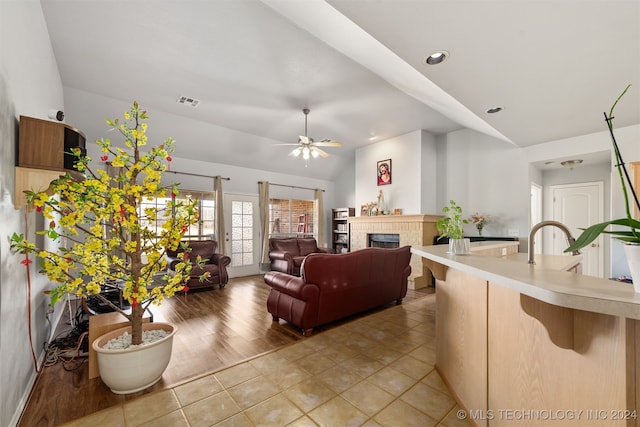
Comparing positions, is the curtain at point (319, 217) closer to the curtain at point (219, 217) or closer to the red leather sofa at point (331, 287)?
the curtain at point (219, 217)

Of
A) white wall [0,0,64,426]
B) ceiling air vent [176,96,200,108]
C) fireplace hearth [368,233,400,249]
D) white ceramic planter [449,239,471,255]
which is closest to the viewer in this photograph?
white wall [0,0,64,426]

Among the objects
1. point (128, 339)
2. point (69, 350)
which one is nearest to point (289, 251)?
point (69, 350)

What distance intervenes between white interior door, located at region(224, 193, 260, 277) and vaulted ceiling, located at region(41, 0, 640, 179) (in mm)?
1654

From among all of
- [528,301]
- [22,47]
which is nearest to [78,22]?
[22,47]

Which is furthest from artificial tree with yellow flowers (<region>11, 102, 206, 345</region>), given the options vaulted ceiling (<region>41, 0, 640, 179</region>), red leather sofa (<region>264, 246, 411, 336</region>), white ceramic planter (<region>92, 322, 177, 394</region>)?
vaulted ceiling (<region>41, 0, 640, 179</region>)

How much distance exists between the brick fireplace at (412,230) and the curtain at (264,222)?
2.52 meters

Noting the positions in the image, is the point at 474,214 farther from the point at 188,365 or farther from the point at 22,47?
the point at 22,47

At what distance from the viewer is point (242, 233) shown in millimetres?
6738

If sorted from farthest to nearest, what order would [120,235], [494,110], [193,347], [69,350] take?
1. [494,110]
2. [193,347]
3. [69,350]
4. [120,235]

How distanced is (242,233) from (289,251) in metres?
1.30

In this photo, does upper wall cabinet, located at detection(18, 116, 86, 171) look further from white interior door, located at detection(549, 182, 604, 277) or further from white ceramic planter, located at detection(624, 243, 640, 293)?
white interior door, located at detection(549, 182, 604, 277)

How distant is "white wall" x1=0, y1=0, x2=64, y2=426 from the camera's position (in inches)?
62.5

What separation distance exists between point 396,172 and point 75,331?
19.5 feet

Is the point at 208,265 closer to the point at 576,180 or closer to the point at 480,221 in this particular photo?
the point at 480,221
